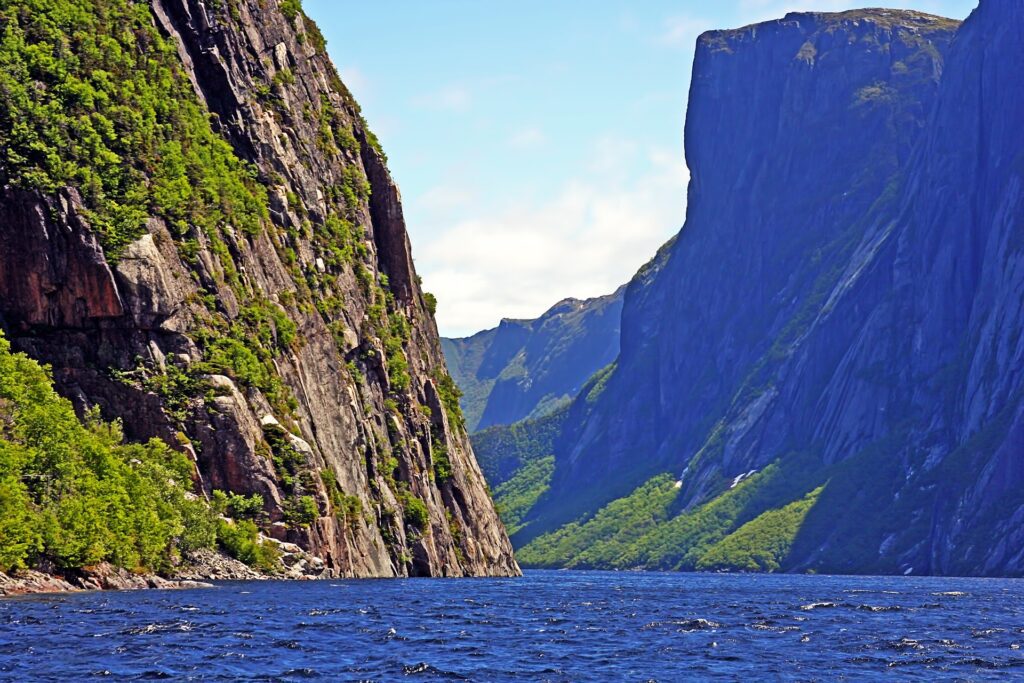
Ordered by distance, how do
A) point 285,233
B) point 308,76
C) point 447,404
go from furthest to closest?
point 447,404
point 308,76
point 285,233

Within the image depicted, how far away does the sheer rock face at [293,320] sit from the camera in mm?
111688

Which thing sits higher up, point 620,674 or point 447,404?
point 447,404

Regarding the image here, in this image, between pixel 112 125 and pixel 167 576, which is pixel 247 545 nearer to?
pixel 167 576

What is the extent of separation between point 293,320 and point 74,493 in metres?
49.1

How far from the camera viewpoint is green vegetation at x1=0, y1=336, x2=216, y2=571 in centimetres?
8338

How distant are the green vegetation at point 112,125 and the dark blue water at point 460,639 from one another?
3676cm

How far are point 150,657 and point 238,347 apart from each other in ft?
231

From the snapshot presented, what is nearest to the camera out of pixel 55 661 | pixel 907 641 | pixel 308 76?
pixel 55 661

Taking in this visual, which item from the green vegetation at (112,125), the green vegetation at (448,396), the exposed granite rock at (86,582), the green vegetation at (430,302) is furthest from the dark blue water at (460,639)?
the green vegetation at (430,302)

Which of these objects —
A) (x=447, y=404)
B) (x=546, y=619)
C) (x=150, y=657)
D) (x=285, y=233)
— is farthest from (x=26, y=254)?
(x=447, y=404)

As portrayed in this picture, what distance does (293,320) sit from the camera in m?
139

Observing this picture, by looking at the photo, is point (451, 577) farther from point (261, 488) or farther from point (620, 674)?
point (620, 674)

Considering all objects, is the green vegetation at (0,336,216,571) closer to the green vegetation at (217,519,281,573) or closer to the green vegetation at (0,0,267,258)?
the green vegetation at (217,519,281,573)

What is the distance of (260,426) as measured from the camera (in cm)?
→ 12144
